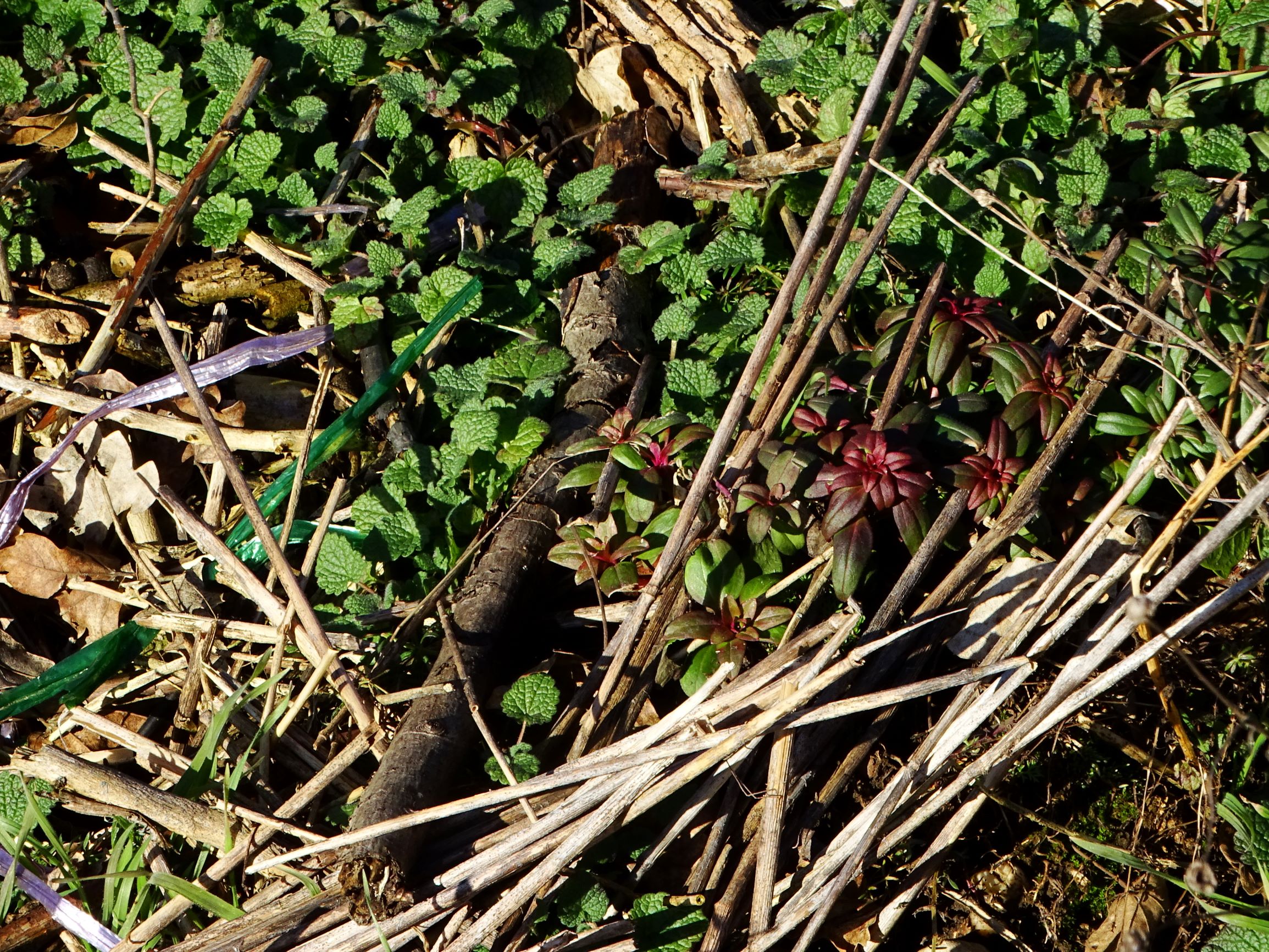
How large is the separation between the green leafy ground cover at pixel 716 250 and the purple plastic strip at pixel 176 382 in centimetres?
14

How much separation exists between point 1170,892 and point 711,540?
4.21 ft

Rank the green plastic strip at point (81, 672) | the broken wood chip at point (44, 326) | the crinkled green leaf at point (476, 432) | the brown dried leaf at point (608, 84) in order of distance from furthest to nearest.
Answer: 1. the brown dried leaf at point (608, 84)
2. the broken wood chip at point (44, 326)
3. the crinkled green leaf at point (476, 432)
4. the green plastic strip at point (81, 672)

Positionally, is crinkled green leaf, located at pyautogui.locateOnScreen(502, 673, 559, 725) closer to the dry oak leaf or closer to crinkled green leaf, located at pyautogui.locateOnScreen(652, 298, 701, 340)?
crinkled green leaf, located at pyautogui.locateOnScreen(652, 298, 701, 340)

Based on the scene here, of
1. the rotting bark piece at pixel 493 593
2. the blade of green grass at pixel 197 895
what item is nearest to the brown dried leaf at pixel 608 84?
the rotting bark piece at pixel 493 593

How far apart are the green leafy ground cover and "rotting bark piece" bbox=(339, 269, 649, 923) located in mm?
80

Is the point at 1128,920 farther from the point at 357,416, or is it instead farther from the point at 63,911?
the point at 63,911

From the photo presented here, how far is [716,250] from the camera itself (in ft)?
9.40

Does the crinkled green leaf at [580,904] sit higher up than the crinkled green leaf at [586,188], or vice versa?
the crinkled green leaf at [586,188]

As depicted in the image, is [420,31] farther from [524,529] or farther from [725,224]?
[524,529]

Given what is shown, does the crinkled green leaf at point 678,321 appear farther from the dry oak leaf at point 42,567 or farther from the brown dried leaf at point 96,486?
the dry oak leaf at point 42,567

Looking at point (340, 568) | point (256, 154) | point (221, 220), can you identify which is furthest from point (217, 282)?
point (340, 568)

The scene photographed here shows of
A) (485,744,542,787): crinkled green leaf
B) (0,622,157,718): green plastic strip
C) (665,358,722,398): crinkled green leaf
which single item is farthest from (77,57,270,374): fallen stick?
(485,744,542,787): crinkled green leaf

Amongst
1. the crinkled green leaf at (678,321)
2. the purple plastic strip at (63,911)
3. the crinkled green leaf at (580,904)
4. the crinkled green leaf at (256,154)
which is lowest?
the purple plastic strip at (63,911)

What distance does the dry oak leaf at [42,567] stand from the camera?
107 inches
